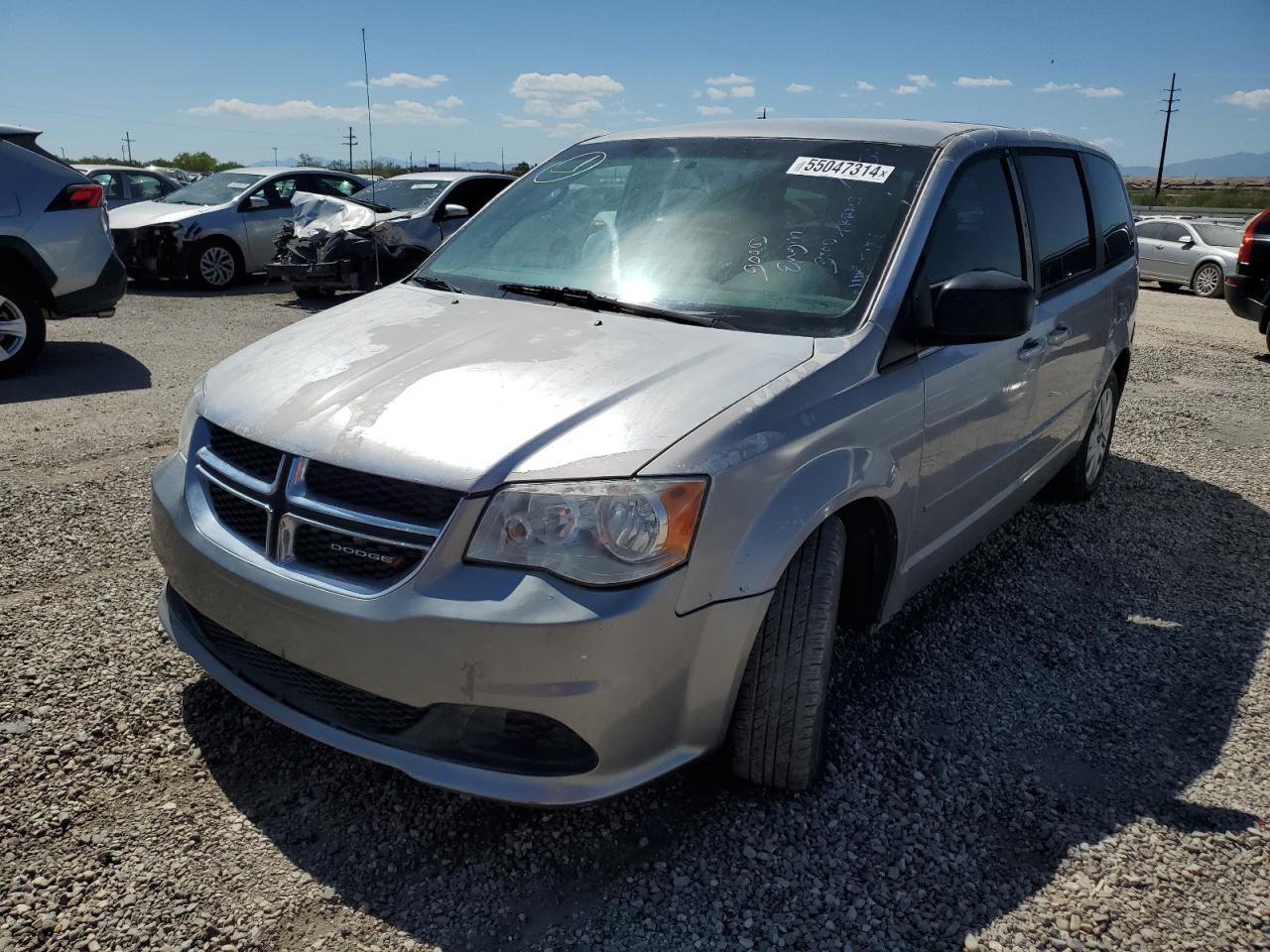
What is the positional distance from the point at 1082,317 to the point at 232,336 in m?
7.79

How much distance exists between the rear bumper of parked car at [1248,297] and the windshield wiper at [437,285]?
10.1 meters

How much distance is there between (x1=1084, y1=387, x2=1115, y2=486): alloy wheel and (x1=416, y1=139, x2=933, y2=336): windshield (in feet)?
7.93

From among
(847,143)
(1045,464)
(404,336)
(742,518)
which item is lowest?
(1045,464)

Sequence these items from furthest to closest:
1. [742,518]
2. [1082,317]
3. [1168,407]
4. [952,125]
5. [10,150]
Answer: [1168,407] < [10,150] < [1082,317] < [952,125] < [742,518]

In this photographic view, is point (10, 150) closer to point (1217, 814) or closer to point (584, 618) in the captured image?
point (584, 618)

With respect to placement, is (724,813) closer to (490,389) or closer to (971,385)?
(490,389)

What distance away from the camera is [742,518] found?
7.16ft

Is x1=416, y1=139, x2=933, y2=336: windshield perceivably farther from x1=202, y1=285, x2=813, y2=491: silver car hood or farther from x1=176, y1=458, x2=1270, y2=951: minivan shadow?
x1=176, y1=458, x2=1270, y2=951: minivan shadow

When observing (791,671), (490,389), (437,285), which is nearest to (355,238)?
(437,285)

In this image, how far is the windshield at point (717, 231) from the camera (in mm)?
2848

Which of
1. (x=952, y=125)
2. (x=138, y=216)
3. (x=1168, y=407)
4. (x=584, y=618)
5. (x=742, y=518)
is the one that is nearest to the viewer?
(x=584, y=618)

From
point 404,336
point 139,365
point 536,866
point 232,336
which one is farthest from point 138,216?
point 536,866

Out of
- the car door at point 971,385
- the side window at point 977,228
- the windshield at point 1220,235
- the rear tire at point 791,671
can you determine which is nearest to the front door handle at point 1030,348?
the car door at point 971,385

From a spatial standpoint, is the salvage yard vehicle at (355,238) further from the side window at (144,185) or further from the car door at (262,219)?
the side window at (144,185)
